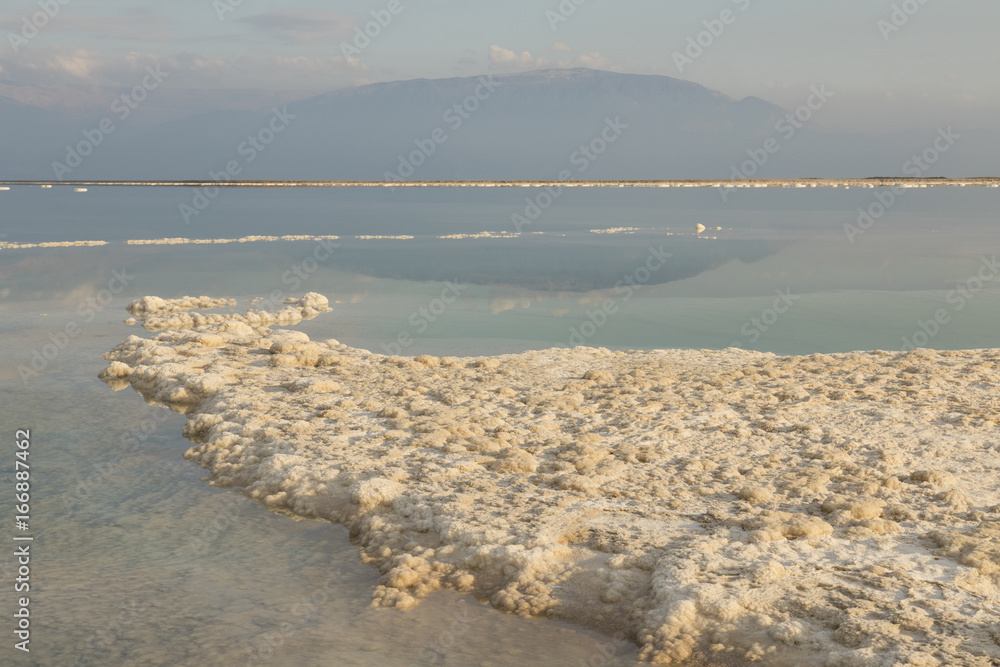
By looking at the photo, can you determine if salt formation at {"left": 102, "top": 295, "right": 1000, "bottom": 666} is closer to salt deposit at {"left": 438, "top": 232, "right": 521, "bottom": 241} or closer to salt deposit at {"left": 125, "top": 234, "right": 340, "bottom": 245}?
salt deposit at {"left": 125, "top": 234, "right": 340, "bottom": 245}

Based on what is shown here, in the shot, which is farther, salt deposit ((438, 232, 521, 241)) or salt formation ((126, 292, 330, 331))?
salt deposit ((438, 232, 521, 241))

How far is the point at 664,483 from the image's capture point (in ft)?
23.4

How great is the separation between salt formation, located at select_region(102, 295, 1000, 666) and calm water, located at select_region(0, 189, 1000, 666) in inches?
16.1

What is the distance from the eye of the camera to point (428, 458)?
7891 mm

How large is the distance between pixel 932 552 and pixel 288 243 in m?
28.4

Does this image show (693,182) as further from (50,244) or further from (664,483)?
(664,483)

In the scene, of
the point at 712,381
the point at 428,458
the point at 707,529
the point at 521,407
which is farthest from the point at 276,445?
the point at 712,381

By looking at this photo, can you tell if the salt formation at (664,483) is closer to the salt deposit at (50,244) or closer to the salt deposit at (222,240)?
the salt deposit at (50,244)

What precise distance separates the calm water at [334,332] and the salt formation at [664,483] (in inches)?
16.1

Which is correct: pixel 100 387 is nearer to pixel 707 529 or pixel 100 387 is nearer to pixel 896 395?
pixel 707 529

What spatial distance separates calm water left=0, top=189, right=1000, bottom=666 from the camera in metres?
5.55

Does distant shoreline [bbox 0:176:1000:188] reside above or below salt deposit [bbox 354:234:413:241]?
above

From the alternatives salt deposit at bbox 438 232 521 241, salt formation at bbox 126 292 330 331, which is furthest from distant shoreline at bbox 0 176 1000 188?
salt formation at bbox 126 292 330 331

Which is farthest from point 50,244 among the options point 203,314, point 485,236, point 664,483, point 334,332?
point 664,483
